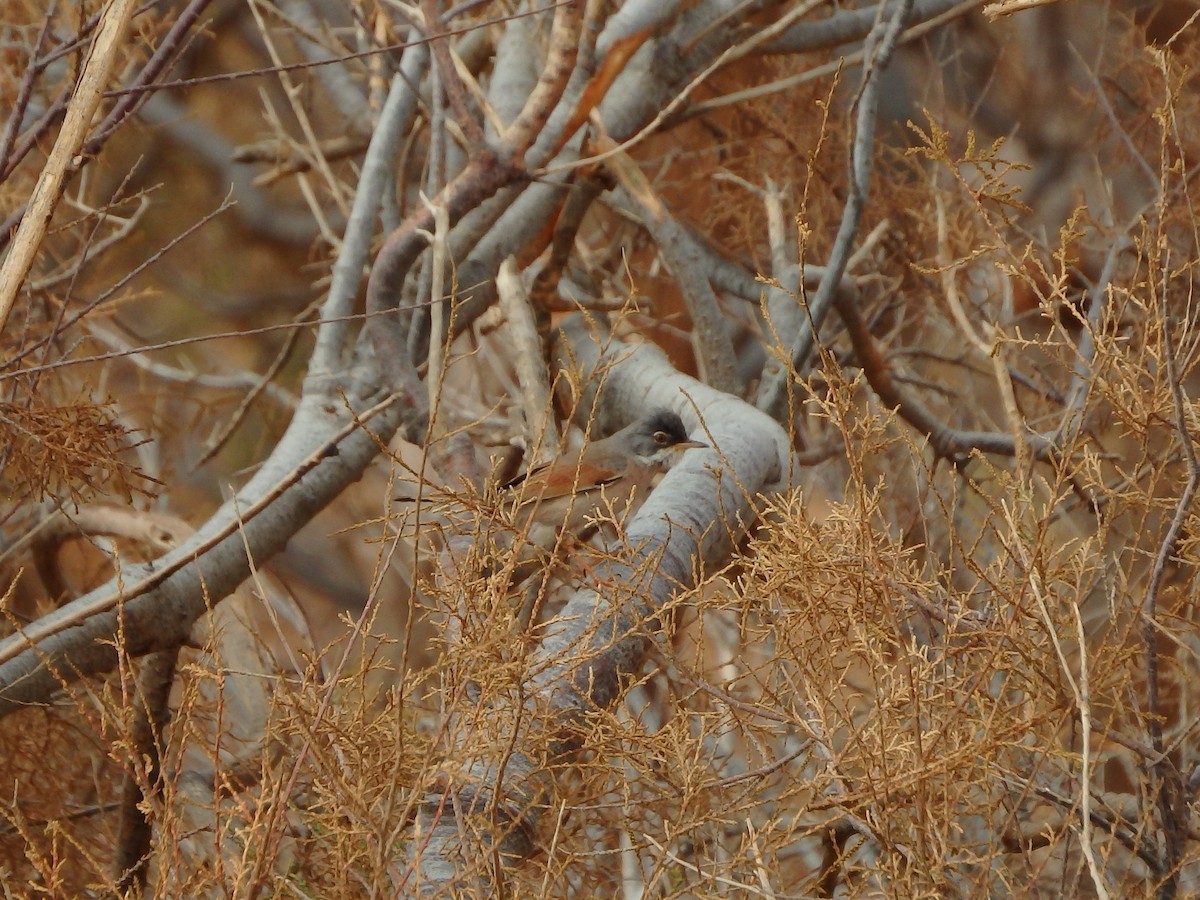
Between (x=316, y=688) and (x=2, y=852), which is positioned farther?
(x=2, y=852)

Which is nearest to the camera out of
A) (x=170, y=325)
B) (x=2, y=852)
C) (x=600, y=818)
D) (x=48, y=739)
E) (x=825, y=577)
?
(x=825, y=577)

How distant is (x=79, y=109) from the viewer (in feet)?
6.56

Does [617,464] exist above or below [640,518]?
below

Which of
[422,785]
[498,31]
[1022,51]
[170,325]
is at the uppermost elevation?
[498,31]

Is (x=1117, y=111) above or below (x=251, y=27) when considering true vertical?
below

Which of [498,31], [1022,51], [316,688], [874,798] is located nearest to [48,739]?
[316,688]

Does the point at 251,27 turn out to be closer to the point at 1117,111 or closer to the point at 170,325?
the point at 170,325

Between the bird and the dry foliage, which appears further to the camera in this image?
the bird

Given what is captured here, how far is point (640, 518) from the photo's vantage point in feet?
9.28

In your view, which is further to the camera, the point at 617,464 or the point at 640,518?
the point at 617,464

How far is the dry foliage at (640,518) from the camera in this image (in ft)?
6.45

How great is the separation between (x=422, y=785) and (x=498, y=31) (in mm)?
4249

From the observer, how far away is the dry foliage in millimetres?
1966

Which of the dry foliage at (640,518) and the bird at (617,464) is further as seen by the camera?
the bird at (617,464)
